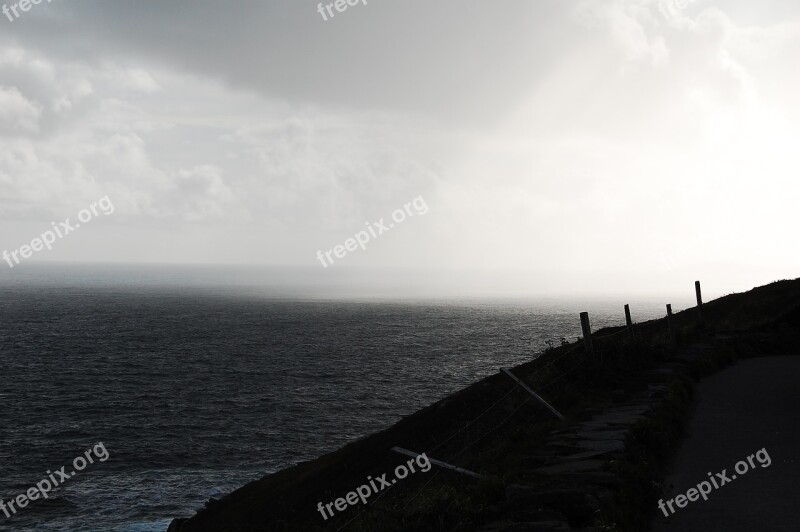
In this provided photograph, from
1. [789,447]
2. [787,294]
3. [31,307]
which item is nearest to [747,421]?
[789,447]

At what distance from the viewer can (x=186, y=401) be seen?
159 feet

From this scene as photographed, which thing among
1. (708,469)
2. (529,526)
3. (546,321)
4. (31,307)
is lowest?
(546,321)

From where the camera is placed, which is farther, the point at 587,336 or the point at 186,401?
the point at 186,401

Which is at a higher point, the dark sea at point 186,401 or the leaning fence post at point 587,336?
the leaning fence post at point 587,336

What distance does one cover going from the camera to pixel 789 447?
459 inches

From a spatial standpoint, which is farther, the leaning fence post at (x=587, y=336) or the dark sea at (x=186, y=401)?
the dark sea at (x=186, y=401)

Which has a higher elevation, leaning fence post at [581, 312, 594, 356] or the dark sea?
leaning fence post at [581, 312, 594, 356]

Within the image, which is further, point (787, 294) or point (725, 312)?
point (725, 312)

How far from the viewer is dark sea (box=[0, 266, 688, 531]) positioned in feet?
96.2

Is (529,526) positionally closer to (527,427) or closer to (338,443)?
(527,427)

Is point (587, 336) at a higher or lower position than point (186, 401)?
higher

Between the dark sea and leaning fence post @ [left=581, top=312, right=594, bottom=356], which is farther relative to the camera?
the dark sea

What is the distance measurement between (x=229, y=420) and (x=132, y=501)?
555 inches

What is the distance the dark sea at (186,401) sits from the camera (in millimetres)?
29328
